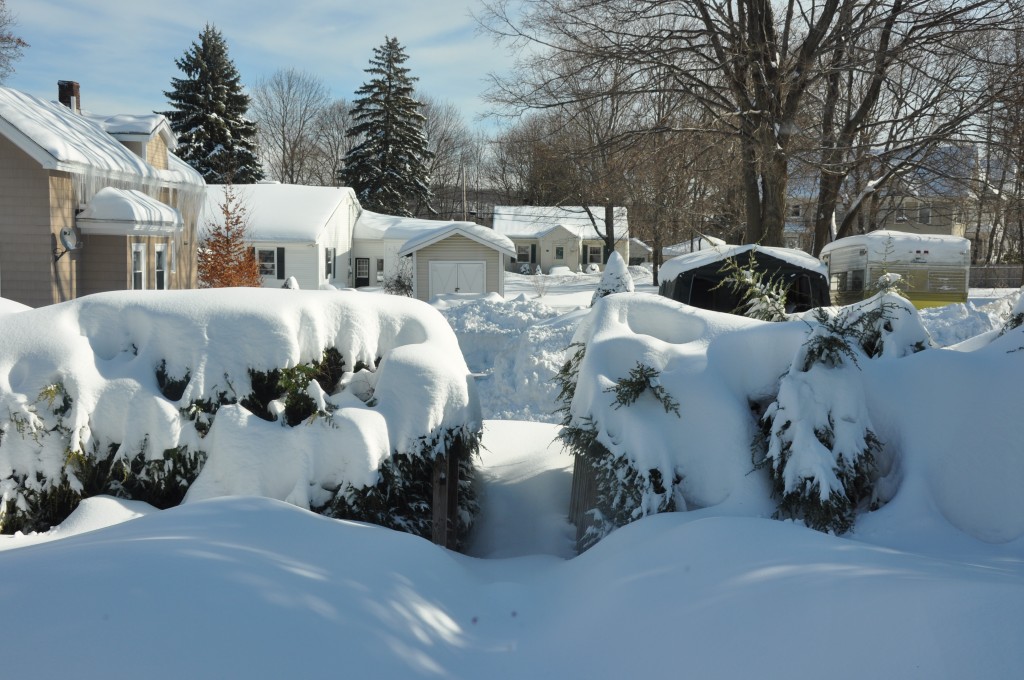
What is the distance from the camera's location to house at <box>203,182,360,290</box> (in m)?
29.2

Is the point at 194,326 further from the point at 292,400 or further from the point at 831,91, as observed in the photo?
the point at 831,91

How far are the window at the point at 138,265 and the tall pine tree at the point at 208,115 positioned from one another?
25.0 metres

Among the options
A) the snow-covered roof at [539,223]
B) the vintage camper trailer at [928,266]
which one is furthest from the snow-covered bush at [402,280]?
the snow-covered roof at [539,223]

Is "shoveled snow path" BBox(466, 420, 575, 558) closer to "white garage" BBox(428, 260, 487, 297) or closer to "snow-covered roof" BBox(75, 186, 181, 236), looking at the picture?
"snow-covered roof" BBox(75, 186, 181, 236)

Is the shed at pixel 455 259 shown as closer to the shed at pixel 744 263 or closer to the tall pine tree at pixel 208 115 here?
the shed at pixel 744 263

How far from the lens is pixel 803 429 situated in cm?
522

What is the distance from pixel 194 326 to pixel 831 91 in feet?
54.9

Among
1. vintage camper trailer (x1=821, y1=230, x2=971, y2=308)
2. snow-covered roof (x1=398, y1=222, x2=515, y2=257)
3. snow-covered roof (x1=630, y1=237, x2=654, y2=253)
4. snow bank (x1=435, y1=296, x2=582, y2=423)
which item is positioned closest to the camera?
snow bank (x1=435, y1=296, x2=582, y2=423)

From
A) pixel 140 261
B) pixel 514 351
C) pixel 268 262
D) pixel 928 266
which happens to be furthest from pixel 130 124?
pixel 928 266

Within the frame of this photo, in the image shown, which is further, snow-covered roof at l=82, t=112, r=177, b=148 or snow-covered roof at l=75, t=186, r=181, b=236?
snow-covered roof at l=82, t=112, r=177, b=148

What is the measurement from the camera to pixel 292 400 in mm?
5734

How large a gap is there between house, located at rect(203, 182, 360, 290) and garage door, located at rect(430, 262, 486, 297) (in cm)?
399

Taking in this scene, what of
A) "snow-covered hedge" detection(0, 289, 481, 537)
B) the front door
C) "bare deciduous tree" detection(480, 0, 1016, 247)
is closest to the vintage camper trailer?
"bare deciduous tree" detection(480, 0, 1016, 247)

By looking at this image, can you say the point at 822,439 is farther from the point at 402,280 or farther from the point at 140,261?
the point at 402,280
